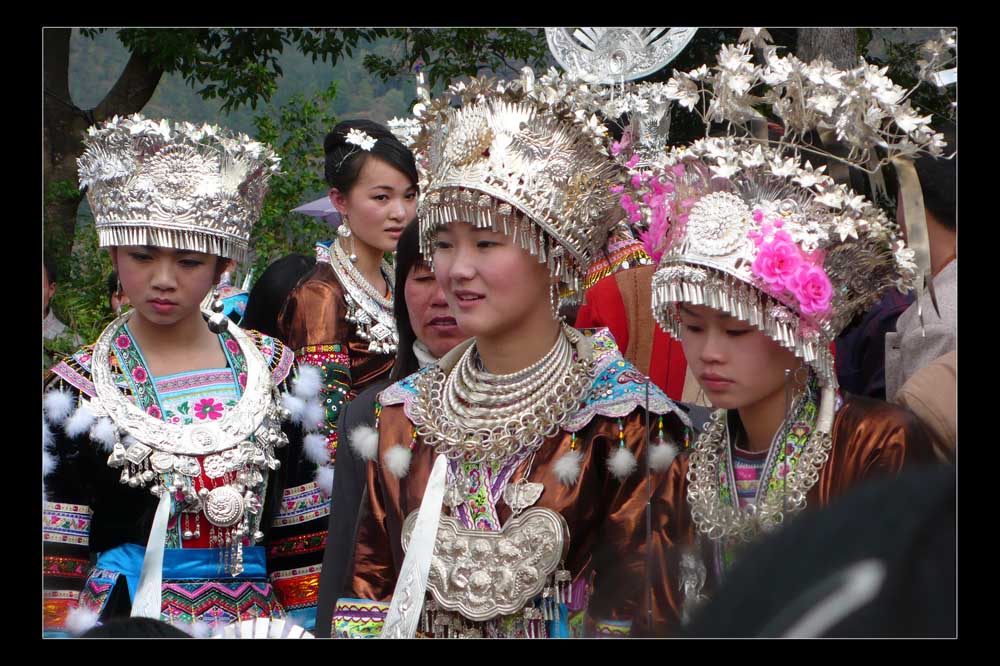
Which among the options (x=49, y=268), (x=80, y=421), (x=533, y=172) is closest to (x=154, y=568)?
(x=80, y=421)

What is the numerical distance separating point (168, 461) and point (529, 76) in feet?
4.61

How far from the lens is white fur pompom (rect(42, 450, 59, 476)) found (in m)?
3.56

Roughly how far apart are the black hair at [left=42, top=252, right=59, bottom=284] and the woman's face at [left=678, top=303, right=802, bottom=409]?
2.06 metres

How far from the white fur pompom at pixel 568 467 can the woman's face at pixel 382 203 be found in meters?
1.89

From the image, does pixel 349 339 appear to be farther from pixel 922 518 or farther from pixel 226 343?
pixel 922 518

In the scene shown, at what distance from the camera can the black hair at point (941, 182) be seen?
10.4 ft

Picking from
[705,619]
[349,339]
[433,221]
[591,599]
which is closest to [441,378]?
[433,221]

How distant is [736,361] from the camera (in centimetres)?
294

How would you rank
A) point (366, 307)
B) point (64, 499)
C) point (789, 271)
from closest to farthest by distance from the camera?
1. point (789, 271)
2. point (64, 499)
3. point (366, 307)

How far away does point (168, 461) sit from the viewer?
360cm

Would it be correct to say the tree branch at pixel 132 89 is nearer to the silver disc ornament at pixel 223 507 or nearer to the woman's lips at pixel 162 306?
the woman's lips at pixel 162 306

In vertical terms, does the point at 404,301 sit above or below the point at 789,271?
above

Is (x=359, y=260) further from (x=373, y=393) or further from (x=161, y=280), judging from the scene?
(x=373, y=393)

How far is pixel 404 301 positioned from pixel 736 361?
121 centimetres
